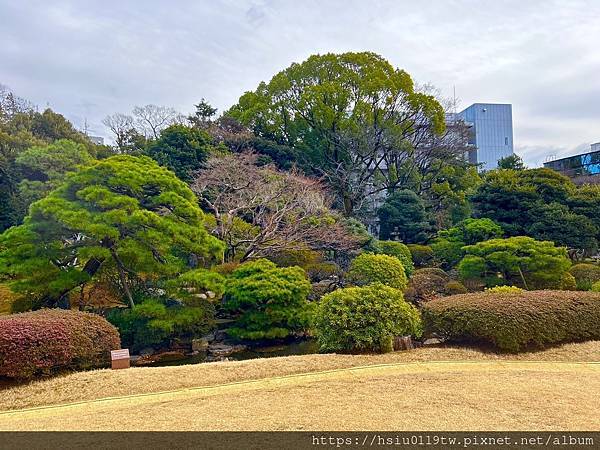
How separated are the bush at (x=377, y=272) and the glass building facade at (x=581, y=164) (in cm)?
2389

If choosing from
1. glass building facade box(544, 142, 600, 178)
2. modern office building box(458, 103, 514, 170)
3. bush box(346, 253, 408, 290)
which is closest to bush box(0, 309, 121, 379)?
bush box(346, 253, 408, 290)

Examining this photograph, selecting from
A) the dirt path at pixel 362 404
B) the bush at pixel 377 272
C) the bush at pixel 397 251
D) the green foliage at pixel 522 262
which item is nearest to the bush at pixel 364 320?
the dirt path at pixel 362 404

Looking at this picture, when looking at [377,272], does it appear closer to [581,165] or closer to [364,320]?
[364,320]

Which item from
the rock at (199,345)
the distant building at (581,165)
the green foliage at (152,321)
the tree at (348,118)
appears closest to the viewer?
the green foliage at (152,321)

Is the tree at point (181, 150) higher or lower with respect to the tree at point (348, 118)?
lower

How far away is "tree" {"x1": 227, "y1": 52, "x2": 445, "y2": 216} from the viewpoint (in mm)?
20484

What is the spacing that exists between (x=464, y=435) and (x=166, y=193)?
7.02m

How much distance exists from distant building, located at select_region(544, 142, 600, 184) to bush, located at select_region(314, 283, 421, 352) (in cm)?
2510

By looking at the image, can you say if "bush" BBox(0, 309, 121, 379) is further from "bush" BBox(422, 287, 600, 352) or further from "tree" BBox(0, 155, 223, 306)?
"bush" BBox(422, 287, 600, 352)

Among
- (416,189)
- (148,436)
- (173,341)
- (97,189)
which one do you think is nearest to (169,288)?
(173,341)

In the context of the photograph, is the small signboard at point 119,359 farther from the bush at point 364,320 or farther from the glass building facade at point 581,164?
the glass building facade at point 581,164

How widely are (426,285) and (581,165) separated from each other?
2484 cm

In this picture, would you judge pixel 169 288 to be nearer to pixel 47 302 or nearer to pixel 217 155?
pixel 47 302

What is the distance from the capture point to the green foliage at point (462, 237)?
45.5 feet
